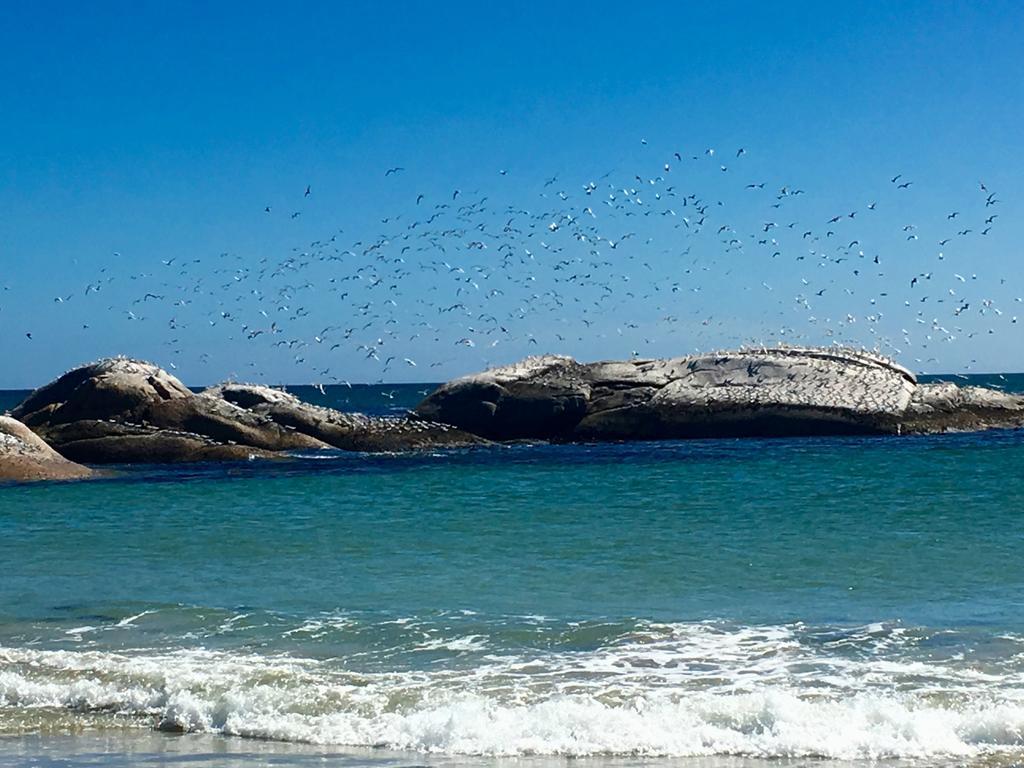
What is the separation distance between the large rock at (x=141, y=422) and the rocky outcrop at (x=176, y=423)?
0.03 m

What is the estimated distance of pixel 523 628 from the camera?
15000mm

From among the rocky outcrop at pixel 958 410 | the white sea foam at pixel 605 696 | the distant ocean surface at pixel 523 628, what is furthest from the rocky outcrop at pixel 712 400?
the white sea foam at pixel 605 696

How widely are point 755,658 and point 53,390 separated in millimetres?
35343

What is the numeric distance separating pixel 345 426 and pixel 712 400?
12.0 meters

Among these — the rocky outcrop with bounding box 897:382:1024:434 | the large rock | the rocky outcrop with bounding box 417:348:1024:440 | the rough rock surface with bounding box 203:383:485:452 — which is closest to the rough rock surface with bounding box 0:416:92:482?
the large rock

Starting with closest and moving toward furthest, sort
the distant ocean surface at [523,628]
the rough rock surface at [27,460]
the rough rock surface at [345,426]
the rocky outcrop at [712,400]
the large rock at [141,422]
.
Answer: the distant ocean surface at [523,628] → the rough rock surface at [27,460] → the large rock at [141,422] → the rough rock surface at [345,426] → the rocky outcrop at [712,400]

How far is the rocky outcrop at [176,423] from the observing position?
39844mm

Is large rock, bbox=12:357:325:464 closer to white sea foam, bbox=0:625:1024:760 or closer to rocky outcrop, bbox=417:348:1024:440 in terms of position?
rocky outcrop, bbox=417:348:1024:440

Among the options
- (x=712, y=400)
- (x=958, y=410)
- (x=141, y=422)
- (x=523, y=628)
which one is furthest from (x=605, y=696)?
(x=958, y=410)

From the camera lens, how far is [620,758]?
1078 cm

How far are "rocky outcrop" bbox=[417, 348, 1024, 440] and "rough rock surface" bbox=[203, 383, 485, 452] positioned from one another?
1083 millimetres

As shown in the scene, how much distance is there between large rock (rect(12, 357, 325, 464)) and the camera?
39.8 meters

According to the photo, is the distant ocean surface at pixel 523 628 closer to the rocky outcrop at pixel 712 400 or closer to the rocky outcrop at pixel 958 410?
the rocky outcrop at pixel 712 400

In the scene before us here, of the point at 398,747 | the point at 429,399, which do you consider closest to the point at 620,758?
the point at 398,747
